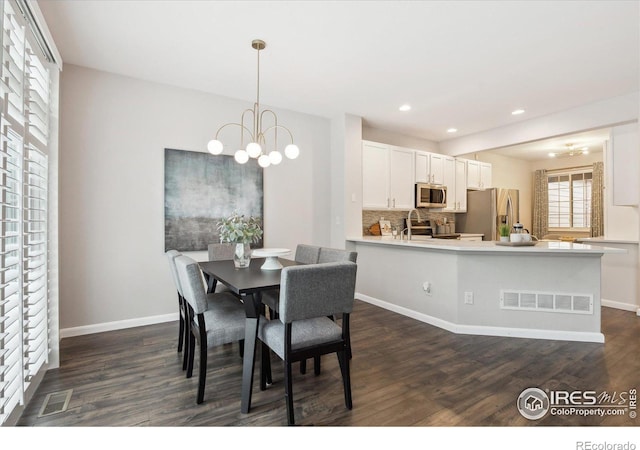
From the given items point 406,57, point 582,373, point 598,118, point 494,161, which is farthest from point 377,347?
point 494,161

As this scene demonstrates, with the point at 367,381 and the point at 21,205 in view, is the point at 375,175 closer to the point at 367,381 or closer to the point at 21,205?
the point at 367,381

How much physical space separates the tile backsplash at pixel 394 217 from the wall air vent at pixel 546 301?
234 centimetres

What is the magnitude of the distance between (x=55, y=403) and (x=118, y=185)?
2.03 m

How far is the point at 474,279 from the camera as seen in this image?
3.23 meters

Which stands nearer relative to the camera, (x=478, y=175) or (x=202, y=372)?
(x=202, y=372)

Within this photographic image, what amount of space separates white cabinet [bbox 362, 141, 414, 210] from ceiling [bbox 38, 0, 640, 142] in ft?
2.95

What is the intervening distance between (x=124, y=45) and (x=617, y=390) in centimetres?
453

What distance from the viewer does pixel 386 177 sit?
16.1ft

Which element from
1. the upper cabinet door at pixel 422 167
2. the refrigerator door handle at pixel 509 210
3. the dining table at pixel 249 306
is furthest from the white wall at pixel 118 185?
the refrigerator door handle at pixel 509 210

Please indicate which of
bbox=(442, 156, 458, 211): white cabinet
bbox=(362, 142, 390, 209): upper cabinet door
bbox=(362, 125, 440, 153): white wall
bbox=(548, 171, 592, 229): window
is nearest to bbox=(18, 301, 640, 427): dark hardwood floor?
bbox=(362, 142, 390, 209): upper cabinet door

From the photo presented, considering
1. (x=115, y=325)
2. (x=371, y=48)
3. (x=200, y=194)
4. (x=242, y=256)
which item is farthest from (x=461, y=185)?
(x=115, y=325)

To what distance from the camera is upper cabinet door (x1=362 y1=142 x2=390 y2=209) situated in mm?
4699

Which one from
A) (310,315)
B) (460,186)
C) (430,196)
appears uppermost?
(460,186)

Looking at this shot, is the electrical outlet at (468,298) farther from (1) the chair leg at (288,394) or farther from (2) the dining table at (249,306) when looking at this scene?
(1) the chair leg at (288,394)
